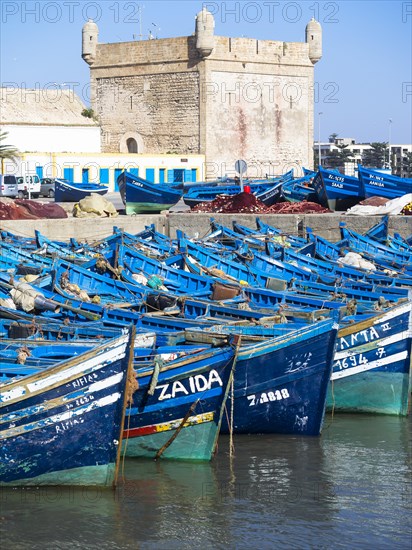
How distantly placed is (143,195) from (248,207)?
11.8 feet

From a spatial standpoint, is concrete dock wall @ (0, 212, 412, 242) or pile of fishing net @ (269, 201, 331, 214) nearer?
concrete dock wall @ (0, 212, 412, 242)

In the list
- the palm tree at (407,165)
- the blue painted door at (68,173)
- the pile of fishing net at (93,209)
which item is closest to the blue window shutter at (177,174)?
the blue painted door at (68,173)

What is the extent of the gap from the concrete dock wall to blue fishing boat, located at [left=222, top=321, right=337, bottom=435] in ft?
47.3

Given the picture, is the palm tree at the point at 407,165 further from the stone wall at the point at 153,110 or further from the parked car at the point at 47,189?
the parked car at the point at 47,189

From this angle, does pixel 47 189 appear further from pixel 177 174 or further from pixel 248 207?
→ pixel 248 207

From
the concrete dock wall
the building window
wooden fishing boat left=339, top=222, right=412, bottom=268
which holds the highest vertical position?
the building window

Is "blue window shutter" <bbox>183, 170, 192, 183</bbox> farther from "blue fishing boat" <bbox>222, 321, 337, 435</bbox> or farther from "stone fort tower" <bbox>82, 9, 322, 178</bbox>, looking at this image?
"blue fishing boat" <bbox>222, 321, 337, 435</bbox>

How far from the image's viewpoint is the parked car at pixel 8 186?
38750mm

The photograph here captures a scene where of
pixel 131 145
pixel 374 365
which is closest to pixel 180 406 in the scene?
pixel 374 365

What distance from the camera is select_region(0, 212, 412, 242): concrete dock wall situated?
28422mm

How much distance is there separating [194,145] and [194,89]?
8.65 ft

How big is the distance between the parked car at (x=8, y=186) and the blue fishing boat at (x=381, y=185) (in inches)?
506

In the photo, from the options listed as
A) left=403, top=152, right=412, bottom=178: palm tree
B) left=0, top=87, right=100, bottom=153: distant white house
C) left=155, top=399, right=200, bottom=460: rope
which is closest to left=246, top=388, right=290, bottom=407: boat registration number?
left=155, top=399, right=200, bottom=460: rope

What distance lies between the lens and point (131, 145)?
54.0 m
